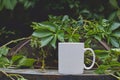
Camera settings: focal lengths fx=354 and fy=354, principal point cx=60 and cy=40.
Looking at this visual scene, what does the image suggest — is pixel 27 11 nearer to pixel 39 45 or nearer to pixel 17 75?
pixel 39 45

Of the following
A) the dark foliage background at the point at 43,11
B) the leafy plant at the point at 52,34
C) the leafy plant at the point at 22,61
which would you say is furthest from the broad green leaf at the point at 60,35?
the dark foliage background at the point at 43,11

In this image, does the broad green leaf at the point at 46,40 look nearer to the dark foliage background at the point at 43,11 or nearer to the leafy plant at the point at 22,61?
the leafy plant at the point at 22,61

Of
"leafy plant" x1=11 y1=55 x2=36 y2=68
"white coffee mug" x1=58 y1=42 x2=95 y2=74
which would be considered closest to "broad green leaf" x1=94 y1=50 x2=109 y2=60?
"white coffee mug" x1=58 y1=42 x2=95 y2=74

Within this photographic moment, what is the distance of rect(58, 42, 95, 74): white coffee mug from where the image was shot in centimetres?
105

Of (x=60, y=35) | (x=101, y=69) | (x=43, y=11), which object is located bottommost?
(x=101, y=69)

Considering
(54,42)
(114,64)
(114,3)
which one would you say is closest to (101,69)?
(114,64)

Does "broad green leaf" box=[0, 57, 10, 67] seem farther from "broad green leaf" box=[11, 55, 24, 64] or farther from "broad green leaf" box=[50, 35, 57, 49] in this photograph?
"broad green leaf" box=[50, 35, 57, 49]

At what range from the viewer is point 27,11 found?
1766 mm

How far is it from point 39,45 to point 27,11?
0.62 m

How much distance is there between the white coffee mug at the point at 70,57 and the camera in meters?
1.05

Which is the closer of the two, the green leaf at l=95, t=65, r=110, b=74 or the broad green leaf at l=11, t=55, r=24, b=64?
the green leaf at l=95, t=65, r=110, b=74

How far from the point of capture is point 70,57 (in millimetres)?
1048

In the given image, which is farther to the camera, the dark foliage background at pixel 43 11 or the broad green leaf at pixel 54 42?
the dark foliage background at pixel 43 11

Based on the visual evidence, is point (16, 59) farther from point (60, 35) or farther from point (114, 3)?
point (114, 3)
